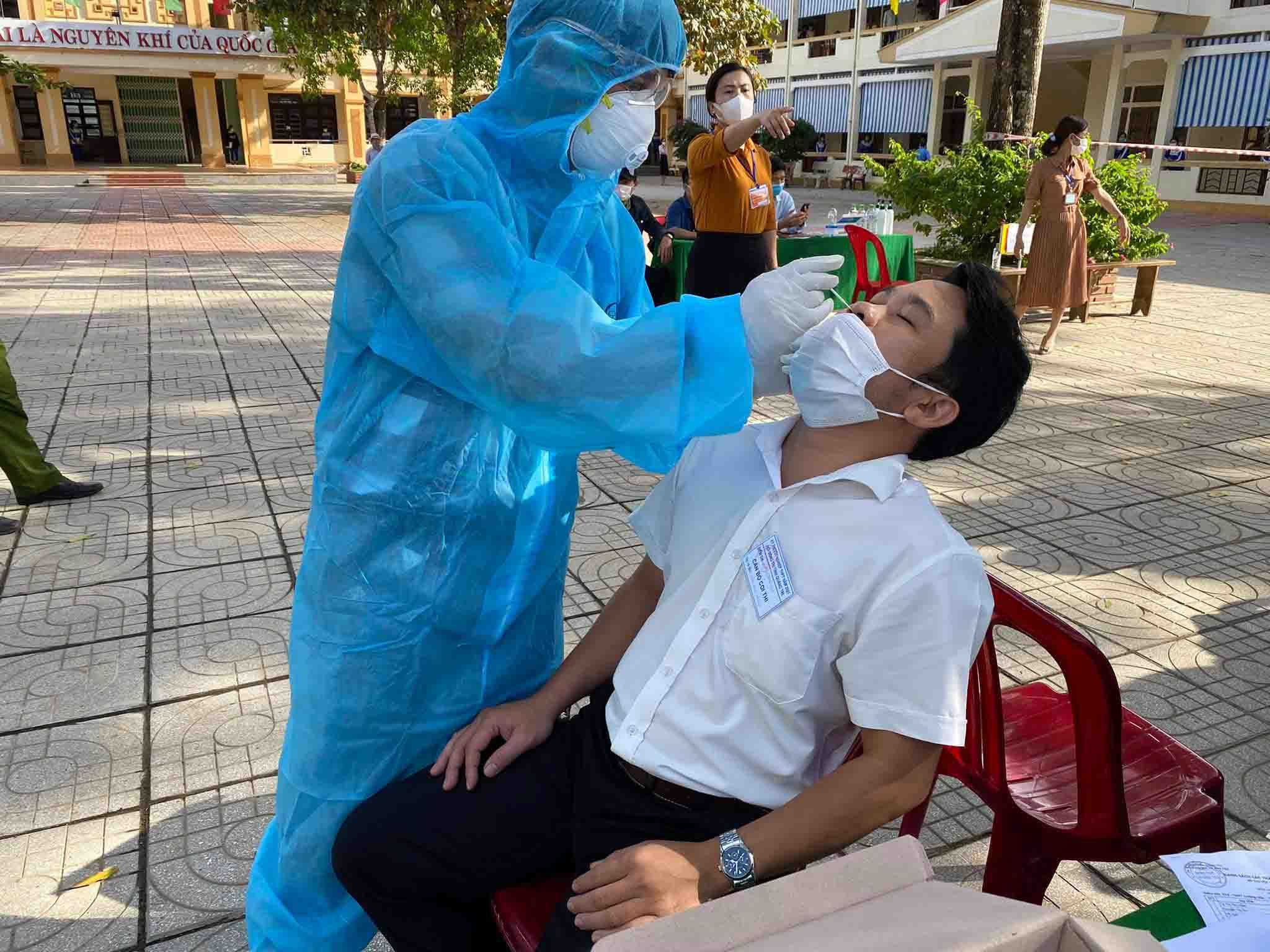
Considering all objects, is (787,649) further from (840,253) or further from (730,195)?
(840,253)

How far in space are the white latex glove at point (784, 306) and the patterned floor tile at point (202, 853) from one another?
1688 millimetres

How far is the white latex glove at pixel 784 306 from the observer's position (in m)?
1.21

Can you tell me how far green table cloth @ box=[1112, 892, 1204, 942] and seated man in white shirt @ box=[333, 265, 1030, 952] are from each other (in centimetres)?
30

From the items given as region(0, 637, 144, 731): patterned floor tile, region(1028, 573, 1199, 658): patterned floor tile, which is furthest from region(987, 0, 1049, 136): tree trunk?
region(0, 637, 144, 731): patterned floor tile

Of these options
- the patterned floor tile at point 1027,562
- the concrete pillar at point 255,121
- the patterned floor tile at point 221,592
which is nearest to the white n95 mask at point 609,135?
the patterned floor tile at point 221,592

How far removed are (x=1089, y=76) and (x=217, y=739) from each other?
28.8 m

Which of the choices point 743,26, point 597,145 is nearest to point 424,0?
point 743,26

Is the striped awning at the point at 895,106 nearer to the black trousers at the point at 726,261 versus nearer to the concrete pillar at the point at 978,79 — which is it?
the concrete pillar at the point at 978,79

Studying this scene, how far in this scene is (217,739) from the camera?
8.53 ft

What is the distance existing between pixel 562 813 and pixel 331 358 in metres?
0.81

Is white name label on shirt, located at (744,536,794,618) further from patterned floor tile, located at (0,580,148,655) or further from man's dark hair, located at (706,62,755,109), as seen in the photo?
man's dark hair, located at (706,62,755,109)

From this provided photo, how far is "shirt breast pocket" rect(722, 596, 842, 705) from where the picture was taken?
1370 millimetres

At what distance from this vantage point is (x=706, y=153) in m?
6.05

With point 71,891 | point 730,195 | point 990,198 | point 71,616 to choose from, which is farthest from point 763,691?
point 990,198
